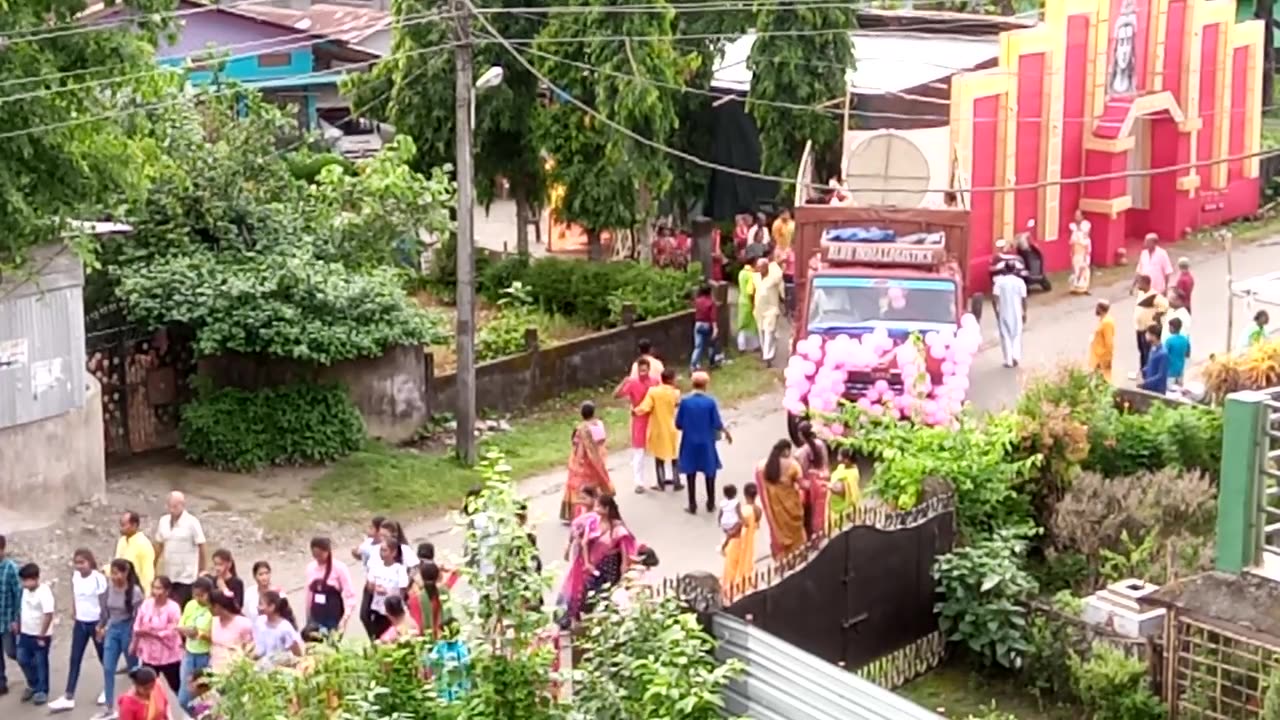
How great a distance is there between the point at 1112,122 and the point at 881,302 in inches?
431

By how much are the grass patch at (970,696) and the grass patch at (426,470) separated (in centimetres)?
623

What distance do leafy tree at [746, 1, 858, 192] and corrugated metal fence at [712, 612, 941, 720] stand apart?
17.1m

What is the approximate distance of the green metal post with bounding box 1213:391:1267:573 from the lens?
13047 mm

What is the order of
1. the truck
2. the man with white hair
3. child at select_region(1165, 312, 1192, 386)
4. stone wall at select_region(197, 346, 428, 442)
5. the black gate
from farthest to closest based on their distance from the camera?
child at select_region(1165, 312, 1192, 386), the truck, stone wall at select_region(197, 346, 428, 442), the man with white hair, the black gate

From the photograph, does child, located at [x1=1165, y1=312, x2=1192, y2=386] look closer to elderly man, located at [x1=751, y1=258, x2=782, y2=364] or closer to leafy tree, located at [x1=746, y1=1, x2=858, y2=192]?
elderly man, located at [x1=751, y1=258, x2=782, y2=364]

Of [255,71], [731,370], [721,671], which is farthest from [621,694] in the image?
[255,71]

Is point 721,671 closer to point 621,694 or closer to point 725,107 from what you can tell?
point 621,694

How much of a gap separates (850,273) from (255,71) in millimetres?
19740

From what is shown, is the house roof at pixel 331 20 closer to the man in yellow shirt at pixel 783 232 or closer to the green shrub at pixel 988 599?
the man in yellow shirt at pixel 783 232

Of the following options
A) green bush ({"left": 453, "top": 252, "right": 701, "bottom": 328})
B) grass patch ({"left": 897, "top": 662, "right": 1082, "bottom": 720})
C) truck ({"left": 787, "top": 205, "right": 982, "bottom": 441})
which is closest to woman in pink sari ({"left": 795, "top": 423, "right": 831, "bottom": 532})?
grass patch ({"left": 897, "top": 662, "right": 1082, "bottom": 720})

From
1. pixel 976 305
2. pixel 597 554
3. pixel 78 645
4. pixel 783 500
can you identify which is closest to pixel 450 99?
pixel 976 305

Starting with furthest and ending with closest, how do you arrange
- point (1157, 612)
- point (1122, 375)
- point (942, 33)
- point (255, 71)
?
point (255, 71) < point (942, 33) < point (1122, 375) < point (1157, 612)

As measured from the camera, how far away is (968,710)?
53.7 feet

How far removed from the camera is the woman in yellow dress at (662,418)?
2088 centimetres
